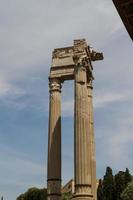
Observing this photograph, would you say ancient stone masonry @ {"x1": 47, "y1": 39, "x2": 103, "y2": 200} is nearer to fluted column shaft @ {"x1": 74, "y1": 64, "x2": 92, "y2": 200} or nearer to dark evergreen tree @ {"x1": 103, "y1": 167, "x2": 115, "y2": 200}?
fluted column shaft @ {"x1": 74, "y1": 64, "x2": 92, "y2": 200}

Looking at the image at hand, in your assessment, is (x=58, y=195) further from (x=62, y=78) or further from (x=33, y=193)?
(x=33, y=193)

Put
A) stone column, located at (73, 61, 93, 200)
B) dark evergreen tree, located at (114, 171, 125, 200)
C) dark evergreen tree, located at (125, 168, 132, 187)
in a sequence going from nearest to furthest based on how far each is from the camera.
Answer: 1. stone column, located at (73, 61, 93, 200)
2. dark evergreen tree, located at (125, 168, 132, 187)
3. dark evergreen tree, located at (114, 171, 125, 200)

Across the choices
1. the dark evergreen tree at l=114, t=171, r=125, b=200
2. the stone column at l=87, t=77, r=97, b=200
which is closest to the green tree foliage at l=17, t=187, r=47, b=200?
the dark evergreen tree at l=114, t=171, r=125, b=200

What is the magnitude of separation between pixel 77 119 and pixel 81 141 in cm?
165

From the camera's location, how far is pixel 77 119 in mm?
29344

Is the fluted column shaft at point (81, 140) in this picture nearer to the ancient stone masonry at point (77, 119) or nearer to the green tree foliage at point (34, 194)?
the ancient stone masonry at point (77, 119)

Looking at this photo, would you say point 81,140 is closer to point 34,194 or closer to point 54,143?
point 54,143

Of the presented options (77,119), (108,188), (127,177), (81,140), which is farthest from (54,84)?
(108,188)

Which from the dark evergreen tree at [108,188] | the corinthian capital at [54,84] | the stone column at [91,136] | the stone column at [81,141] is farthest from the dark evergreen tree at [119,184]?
the stone column at [81,141]

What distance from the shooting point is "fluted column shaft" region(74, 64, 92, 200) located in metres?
27.1

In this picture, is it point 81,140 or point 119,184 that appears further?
point 119,184

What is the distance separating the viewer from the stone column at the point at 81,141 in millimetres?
27078

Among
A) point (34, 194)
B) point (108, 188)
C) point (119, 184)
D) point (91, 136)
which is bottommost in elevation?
point (91, 136)

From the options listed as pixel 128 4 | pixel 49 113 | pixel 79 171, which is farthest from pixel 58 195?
pixel 128 4
